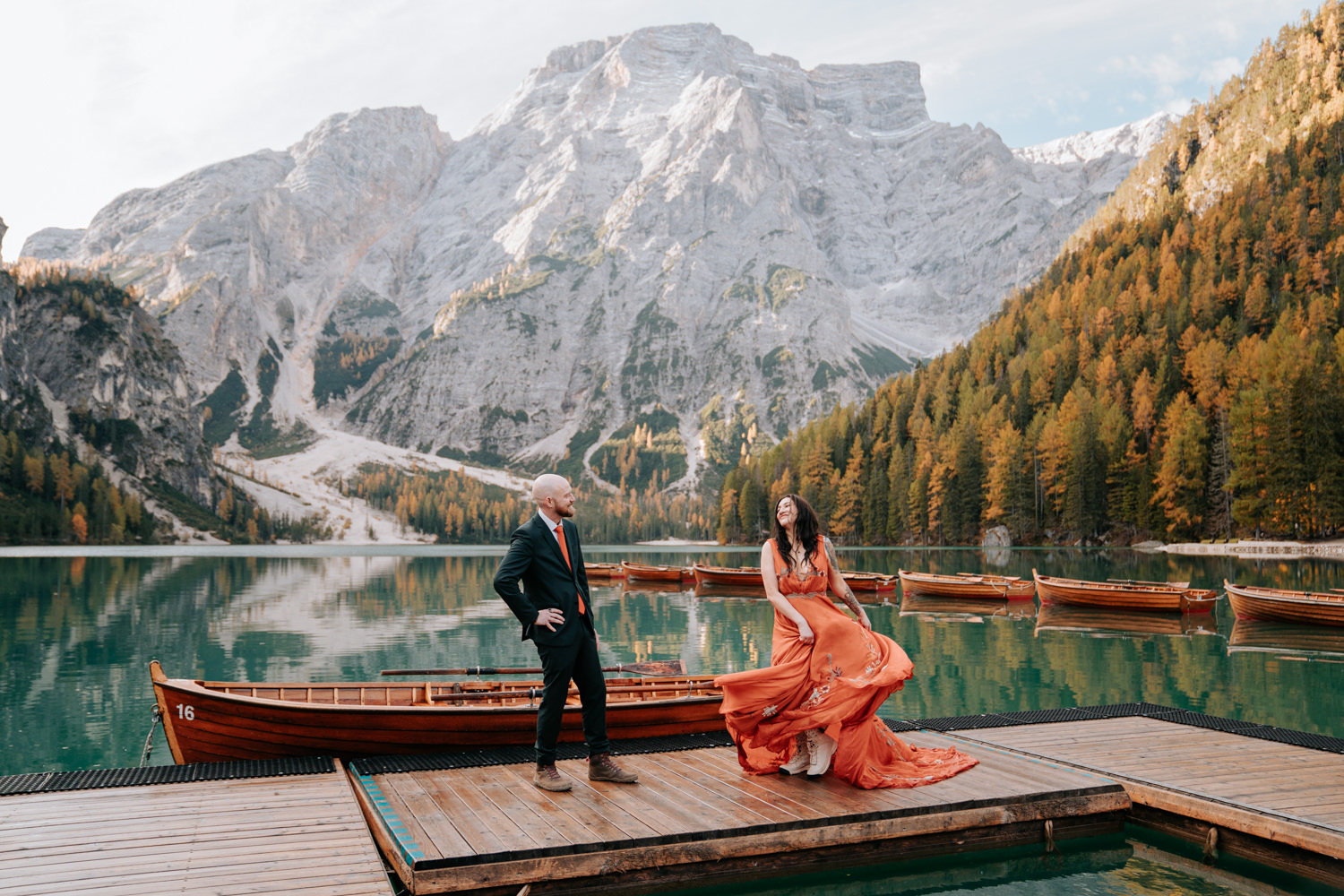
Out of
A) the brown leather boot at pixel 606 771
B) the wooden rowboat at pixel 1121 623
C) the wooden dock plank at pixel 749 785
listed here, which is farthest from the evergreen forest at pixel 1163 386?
the brown leather boot at pixel 606 771

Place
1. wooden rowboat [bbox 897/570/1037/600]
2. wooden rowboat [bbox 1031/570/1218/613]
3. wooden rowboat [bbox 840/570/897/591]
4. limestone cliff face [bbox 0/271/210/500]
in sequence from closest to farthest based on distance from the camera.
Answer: wooden rowboat [bbox 1031/570/1218/613], wooden rowboat [bbox 897/570/1037/600], wooden rowboat [bbox 840/570/897/591], limestone cliff face [bbox 0/271/210/500]

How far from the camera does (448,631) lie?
4012 cm

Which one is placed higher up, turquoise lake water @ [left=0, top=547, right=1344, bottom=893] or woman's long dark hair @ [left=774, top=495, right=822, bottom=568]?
woman's long dark hair @ [left=774, top=495, right=822, bottom=568]

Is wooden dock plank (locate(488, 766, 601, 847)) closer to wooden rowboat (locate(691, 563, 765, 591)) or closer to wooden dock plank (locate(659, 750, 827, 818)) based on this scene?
wooden dock plank (locate(659, 750, 827, 818))

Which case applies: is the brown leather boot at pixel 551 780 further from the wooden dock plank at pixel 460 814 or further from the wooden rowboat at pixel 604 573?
the wooden rowboat at pixel 604 573

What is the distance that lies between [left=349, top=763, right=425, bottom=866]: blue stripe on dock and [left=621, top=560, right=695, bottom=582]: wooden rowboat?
60.7 m

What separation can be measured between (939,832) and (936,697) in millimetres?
13162

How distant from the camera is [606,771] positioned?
10.2 meters

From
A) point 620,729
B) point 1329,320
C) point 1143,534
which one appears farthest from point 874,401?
point 620,729

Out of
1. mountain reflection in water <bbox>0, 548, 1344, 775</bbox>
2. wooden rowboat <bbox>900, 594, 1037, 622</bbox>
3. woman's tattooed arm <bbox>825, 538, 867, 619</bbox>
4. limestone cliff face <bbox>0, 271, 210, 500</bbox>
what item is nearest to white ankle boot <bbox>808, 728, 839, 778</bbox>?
woman's tattooed arm <bbox>825, 538, 867, 619</bbox>

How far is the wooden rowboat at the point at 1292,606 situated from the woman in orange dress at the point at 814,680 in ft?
105

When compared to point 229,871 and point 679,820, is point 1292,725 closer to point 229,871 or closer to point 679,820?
point 679,820

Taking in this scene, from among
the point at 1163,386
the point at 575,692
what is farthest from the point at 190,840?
the point at 1163,386

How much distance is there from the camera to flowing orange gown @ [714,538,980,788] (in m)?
9.97
